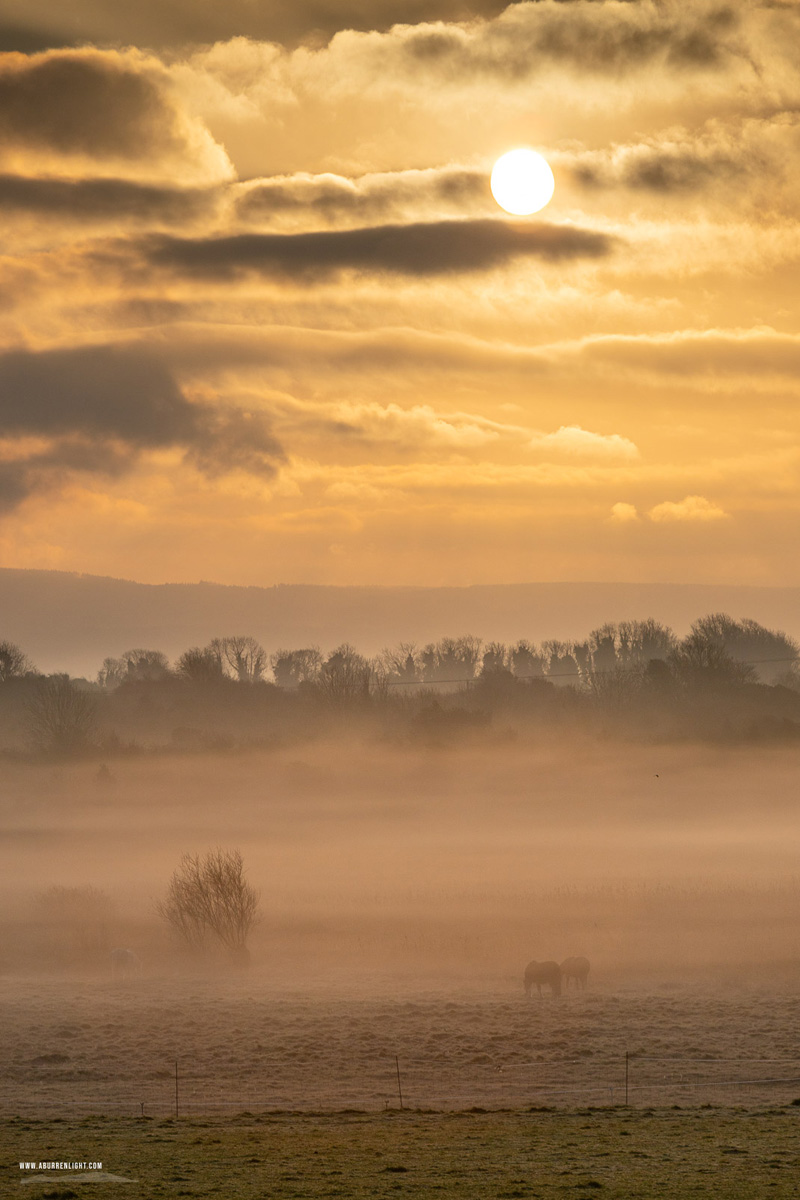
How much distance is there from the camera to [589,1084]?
6341cm

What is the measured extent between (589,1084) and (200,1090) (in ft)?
69.2

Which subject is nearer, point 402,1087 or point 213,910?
point 402,1087

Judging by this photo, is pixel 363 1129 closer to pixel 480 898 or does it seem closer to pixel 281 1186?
pixel 281 1186

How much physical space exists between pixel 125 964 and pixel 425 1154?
79.9 meters

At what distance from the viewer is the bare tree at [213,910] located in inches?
5113

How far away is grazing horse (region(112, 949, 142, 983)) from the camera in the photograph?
377ft

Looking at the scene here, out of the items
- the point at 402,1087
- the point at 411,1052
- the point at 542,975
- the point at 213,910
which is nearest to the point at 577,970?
the point at 542,975

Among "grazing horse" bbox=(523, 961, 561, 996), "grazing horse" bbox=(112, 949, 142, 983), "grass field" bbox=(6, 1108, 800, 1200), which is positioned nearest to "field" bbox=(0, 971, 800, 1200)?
"grass field" bbox=(6, 1108, 800, 1200)

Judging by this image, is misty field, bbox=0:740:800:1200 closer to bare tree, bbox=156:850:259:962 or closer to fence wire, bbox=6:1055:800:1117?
fence wire, bbox=6:1055:800:1117

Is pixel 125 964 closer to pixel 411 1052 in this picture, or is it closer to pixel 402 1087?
pixel 411 1052

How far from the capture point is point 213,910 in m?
132

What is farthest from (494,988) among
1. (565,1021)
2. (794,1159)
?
(794,1159)

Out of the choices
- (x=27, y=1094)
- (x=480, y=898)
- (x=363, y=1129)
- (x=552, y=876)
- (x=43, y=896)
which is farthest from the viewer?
(x=552, y=876)

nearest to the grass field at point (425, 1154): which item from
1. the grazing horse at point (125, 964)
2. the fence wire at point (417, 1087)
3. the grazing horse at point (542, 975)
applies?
the fence wire at point (417, 1087)
